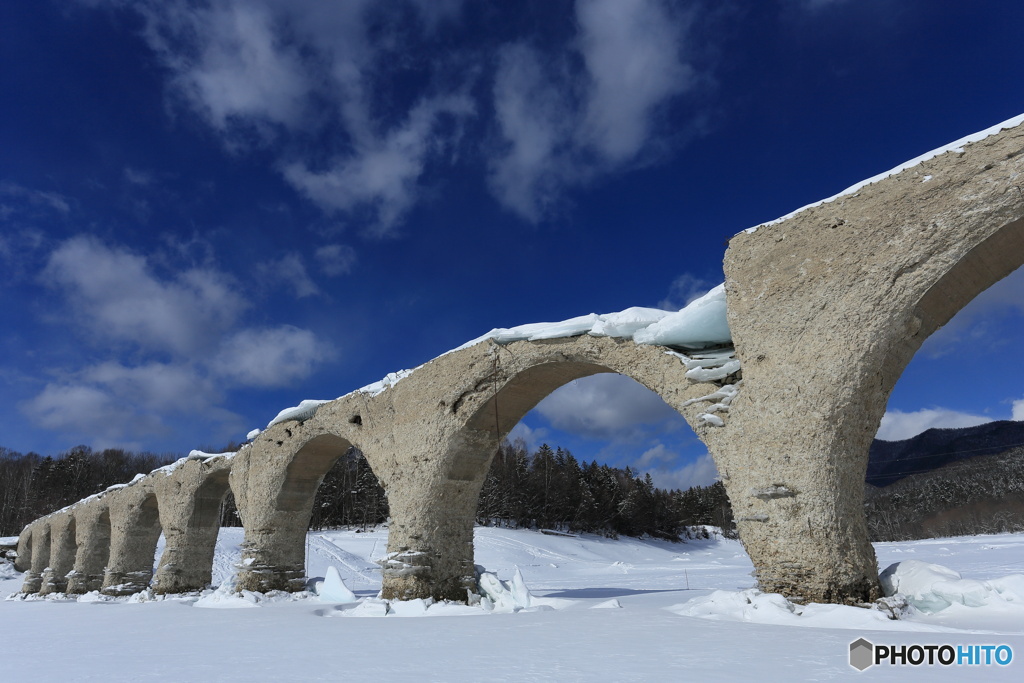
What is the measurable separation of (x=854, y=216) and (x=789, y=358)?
113cm

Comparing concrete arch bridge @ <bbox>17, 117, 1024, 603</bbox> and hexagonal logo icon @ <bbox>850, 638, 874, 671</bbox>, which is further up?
concrete arch bridge @ <bbox>17, 117, 1024, 603</bbox>

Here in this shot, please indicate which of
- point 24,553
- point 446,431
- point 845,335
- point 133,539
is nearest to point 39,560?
point 24,553

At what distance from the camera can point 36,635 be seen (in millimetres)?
5227

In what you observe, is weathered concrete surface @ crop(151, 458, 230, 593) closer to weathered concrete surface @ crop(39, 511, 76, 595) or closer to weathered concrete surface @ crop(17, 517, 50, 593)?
weathered concrete surface @ crop(39, 511, 76, 595)

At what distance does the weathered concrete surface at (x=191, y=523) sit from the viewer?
36.5 feet

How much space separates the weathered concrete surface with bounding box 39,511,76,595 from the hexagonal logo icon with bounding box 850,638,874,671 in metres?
20.1

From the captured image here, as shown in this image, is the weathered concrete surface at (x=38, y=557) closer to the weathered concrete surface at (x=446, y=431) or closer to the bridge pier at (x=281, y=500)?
the bridge pier at (x=281, y=500)

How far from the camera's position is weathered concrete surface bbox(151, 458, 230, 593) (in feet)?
36.5

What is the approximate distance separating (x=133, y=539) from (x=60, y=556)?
612 centimetres

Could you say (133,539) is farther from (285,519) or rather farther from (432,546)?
(432,546)

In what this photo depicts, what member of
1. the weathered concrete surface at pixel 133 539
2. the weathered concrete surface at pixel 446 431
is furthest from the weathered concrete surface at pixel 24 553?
the weathered concrete surface at pixel 446 431

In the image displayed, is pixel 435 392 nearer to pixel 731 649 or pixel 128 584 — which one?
pixel 731 649

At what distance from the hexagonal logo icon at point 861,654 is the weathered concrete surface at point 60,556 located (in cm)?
2013

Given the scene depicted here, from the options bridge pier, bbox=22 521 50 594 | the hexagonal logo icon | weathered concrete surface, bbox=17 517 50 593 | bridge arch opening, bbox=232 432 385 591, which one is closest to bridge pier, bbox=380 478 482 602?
bridge arch opening, bbox=232 432 385 591
